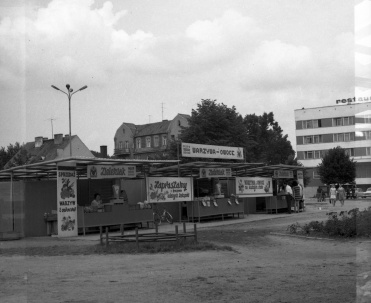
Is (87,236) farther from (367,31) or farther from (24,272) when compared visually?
(367,31)

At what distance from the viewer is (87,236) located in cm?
2141

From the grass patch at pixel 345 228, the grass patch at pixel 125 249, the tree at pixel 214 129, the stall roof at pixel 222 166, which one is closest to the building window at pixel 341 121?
the tree at pixel 214 129

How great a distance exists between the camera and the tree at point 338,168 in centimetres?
7575

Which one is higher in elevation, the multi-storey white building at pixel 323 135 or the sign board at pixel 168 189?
the multi-storey white building at pixel 323 135

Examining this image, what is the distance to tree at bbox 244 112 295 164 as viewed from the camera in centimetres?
9619

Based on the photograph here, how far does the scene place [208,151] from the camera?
2972 cm

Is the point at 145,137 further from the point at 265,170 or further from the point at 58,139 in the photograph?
the point at 265,170

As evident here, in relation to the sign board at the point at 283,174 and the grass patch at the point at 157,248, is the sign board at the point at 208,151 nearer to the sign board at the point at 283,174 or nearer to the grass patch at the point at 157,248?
the sign board at the point at 283,174

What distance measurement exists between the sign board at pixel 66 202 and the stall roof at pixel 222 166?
673 cm

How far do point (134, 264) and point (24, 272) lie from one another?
2309 millimetres

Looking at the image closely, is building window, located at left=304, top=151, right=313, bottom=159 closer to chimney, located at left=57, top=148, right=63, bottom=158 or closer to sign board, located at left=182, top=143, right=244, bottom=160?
chimney, located at left=57, top=148, right=63, bottom=158

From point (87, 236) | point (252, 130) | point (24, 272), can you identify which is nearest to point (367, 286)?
point (24, 272)

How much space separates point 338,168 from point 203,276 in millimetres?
67784

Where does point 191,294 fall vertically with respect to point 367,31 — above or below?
below
